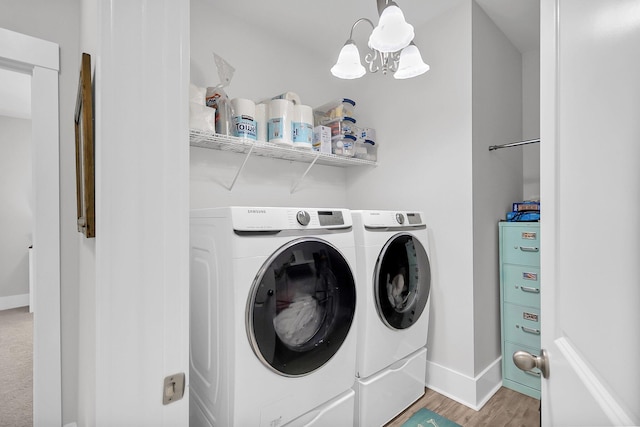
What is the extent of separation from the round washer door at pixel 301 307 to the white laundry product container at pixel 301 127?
0.83 m

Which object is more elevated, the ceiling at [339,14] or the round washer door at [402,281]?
the ceiling at [339,14]

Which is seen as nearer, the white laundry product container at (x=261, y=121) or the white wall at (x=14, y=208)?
the white laundry product container at (x=261, y=121)

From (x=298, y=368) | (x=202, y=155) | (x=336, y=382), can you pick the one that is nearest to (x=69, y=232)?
(x=202, y=155)

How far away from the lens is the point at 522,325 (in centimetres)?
204

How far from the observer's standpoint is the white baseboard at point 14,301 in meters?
3.60

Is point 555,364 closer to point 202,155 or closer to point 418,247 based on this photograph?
point 418,247

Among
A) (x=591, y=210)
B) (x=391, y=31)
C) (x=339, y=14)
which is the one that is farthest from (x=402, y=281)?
(x=339, y=14)

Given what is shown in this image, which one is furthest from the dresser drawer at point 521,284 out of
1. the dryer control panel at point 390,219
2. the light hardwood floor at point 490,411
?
the dryer control panel at point 390,219

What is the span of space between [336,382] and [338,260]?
59cm

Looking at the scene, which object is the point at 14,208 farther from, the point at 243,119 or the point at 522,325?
the point at 522,325

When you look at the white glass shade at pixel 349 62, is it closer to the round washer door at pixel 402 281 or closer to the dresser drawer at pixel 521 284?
the round washer door at pixel 402 281

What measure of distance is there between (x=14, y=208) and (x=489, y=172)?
5364mm

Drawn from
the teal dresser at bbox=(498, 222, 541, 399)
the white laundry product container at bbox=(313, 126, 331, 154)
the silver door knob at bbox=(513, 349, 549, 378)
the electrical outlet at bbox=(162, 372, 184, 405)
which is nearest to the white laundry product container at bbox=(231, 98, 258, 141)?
the white laundry product container at bbox=(313, 126, 331, 154)

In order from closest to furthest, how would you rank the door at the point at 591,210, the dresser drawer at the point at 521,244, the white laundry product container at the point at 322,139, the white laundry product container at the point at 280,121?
the door at the point at 591,210, the white laundry product container at the point at 280,121, the dresser drawer at the point at 521,244, the white laundry product container at the point at 322,139
